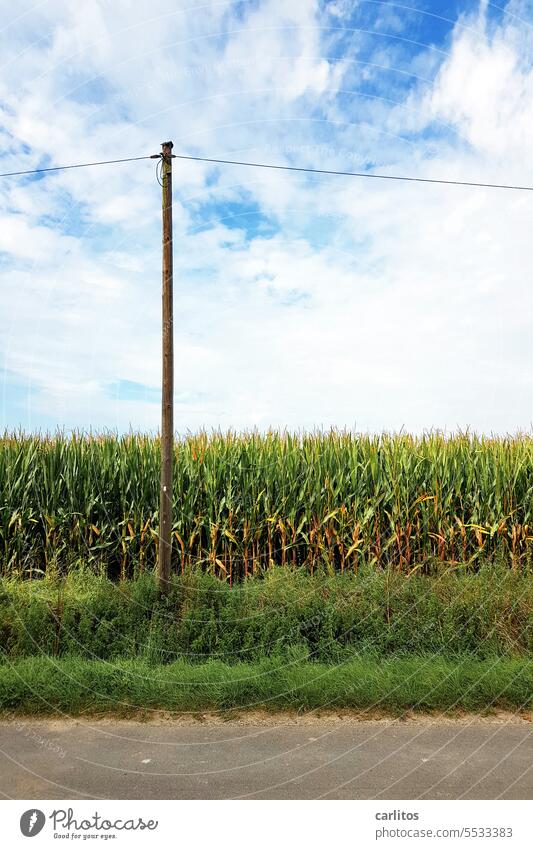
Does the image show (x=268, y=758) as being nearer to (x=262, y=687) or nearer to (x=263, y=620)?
(x=262, y=687)

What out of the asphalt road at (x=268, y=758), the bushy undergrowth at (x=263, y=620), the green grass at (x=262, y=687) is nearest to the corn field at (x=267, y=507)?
the bushy undergrowth at (x=263, y=620)

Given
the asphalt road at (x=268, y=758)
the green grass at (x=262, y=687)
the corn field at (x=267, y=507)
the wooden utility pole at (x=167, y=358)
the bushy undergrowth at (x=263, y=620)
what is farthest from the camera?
the corn field at (x=267, y=507)

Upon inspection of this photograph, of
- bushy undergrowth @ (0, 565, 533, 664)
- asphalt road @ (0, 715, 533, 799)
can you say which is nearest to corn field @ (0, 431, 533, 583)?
bushy undergrowth @ (0, 565, 533, 664)

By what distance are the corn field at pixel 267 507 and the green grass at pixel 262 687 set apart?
3.70m

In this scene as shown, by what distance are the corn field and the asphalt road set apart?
4626 millimetres

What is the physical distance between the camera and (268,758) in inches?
189

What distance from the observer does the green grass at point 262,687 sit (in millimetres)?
5918

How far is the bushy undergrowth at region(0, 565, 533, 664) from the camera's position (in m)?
7.29

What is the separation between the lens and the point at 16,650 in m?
7.17

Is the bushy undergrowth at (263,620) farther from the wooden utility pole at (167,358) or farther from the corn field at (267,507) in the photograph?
the corn field at (267,507)

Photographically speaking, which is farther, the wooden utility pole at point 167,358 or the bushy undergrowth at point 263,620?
the wooden utility pole at point 167,358

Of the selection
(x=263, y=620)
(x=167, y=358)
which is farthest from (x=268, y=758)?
(x=167, y=358)

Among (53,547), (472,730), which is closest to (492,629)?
(472,730)
